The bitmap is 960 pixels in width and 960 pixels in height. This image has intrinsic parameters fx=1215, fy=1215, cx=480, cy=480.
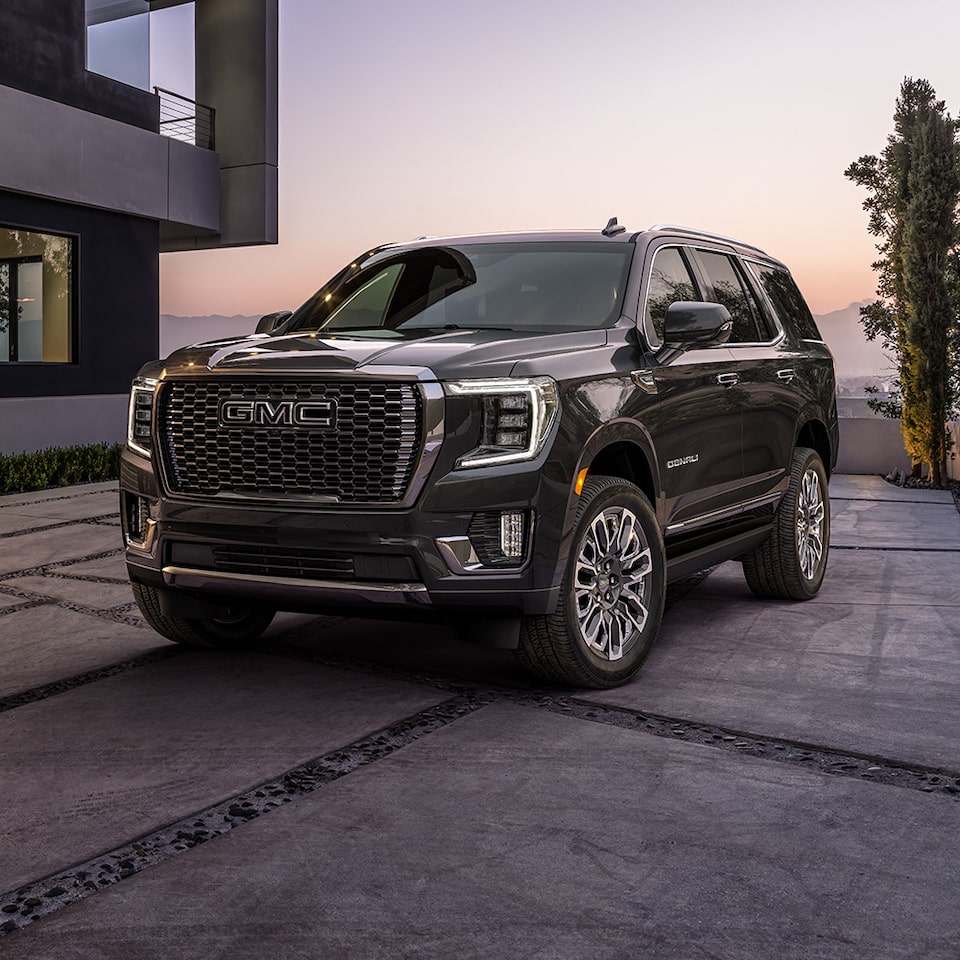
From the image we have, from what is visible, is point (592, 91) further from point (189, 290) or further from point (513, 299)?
point (513, 299)

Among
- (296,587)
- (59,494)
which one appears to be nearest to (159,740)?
(296,587)

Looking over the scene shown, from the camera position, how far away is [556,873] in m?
3.33

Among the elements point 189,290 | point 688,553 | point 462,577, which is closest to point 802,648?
point 688,553

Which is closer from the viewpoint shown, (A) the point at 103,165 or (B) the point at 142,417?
(B) the point at 142,417

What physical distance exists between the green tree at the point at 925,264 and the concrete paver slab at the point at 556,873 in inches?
550

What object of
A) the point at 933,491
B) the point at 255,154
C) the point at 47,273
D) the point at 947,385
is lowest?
the point at 933,491

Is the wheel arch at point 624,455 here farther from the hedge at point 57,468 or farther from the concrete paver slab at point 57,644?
the hedge at point 57,468

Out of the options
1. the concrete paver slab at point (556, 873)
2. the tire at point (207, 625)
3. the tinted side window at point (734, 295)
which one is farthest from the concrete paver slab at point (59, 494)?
the concrete paver slab at point (556, 873)

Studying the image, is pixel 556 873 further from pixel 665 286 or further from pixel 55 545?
pixel 55 545

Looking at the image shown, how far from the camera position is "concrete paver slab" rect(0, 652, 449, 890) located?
12.1 feet

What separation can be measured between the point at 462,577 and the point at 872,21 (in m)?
14.3

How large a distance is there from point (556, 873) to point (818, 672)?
269cm

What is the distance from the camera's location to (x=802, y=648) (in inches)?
243

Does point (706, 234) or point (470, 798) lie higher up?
point (706, 234)
